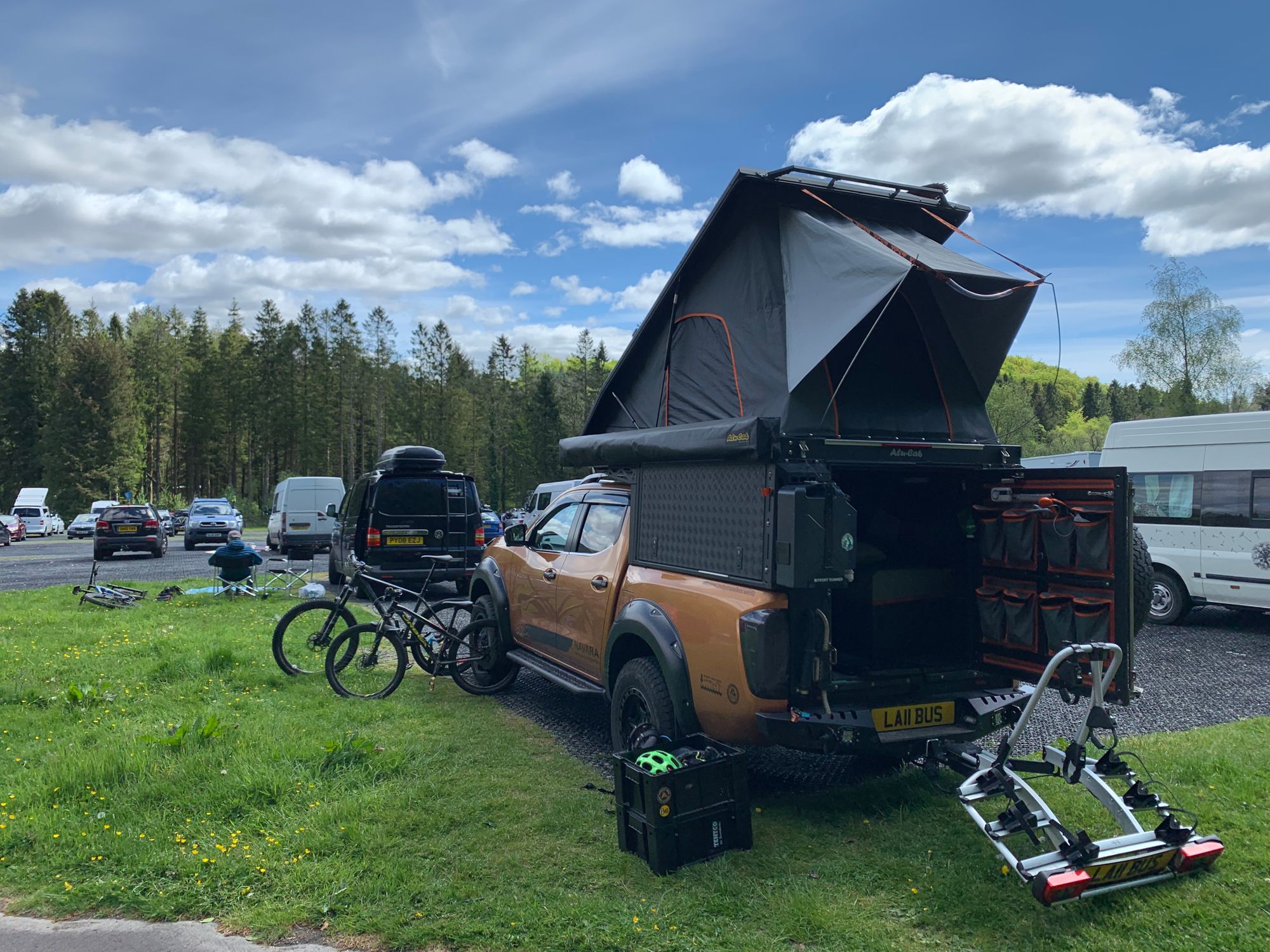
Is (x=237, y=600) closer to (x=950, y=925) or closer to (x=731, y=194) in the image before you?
(x=731, y=194)

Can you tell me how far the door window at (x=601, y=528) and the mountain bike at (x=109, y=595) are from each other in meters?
9.29

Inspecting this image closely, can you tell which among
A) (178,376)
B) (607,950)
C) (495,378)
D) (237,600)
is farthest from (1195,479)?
(178,376)

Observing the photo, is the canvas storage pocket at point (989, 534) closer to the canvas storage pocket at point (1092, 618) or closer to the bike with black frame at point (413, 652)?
the canvas storage pocket at point (1092, 618)

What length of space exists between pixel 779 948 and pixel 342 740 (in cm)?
331

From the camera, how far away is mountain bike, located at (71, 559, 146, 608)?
12.4 meters

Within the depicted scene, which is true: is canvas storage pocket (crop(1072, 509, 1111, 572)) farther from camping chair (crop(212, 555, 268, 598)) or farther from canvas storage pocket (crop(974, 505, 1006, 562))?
camping chair (crop(212, 555, 268, 598))

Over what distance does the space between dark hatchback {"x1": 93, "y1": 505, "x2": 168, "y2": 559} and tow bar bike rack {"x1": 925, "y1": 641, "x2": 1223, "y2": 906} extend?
2400cm

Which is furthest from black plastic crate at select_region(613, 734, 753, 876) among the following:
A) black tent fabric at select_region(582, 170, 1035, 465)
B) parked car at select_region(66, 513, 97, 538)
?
parked car at select_region(66, 513, 97, 538)

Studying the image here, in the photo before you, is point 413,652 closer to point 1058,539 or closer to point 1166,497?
point 1058,539

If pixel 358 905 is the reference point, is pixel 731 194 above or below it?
above

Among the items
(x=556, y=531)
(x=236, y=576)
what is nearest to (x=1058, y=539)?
(x=556, y=531)

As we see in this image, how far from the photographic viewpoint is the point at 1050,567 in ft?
16.0

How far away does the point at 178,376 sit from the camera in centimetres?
6203

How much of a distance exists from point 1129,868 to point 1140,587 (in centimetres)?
171
